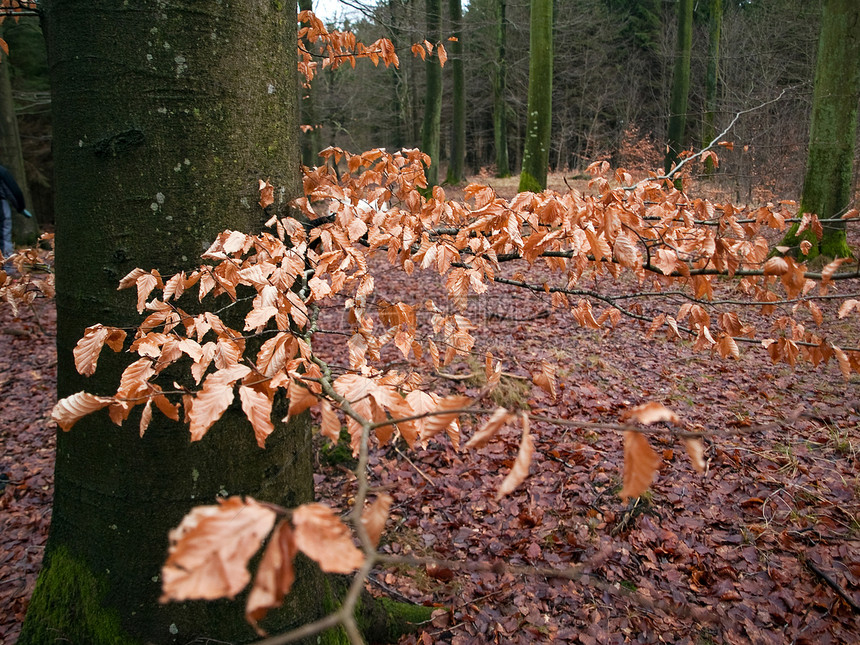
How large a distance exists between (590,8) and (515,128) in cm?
759

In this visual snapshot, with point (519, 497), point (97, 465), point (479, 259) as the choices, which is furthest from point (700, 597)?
point (97, 465)

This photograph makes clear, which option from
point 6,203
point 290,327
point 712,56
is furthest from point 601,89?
point 290,327

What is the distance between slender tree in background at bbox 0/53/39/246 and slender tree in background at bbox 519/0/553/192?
388 inches

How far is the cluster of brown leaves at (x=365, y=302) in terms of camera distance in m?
1.10

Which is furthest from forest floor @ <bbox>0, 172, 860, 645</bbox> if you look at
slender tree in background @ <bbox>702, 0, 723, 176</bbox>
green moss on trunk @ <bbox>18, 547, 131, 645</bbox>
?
slender tree in background @ <bbox>702, 0, 723, 176</bbox>

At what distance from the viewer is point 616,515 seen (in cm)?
359

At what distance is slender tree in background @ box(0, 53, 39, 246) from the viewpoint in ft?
30.4

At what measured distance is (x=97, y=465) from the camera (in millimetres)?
1780

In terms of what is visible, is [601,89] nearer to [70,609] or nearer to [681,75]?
[681,75]

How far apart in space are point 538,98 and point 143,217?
1080 cm

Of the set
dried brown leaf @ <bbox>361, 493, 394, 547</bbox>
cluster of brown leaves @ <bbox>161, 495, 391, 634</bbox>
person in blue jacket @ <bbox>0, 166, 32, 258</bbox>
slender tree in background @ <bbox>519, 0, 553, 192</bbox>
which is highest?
slender tree in background @ <bbox>519, 0, 553, 192</bbox>

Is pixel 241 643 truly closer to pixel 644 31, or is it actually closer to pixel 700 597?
pixel 700 597

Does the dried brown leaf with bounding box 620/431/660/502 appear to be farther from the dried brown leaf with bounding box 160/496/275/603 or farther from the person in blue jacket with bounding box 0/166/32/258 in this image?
the person in blue jacket with bounding box 0/166/32/258

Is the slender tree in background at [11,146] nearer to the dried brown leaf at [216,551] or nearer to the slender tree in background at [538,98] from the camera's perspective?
the slender tree in background at [538,98]
